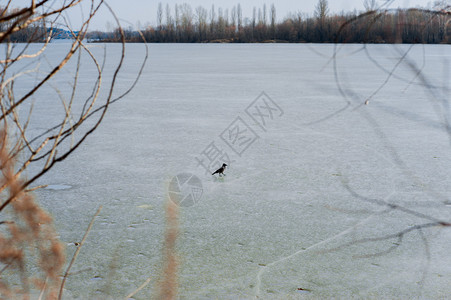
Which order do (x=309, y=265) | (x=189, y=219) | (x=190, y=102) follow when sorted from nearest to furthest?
(x=309, y=265), (x=189, y=219), (x=190, y=102)

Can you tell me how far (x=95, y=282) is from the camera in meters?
2.68

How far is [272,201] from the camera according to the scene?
13.1 feet

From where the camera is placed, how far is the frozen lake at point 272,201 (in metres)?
2.68

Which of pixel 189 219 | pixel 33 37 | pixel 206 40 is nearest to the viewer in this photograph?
pixel 33 37

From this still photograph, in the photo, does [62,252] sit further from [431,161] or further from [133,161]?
[431,161]

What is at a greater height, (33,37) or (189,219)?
(33,37)

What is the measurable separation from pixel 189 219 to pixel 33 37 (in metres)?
2.52

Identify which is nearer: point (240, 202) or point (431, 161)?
point (240, 202)

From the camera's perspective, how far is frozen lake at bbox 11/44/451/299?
8.79 ft

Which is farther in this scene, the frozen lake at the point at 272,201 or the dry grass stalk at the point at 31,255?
the frozen lake at the point at 272,201

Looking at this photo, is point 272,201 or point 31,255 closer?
point 31,255

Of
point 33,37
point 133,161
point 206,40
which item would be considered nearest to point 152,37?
point 206,40

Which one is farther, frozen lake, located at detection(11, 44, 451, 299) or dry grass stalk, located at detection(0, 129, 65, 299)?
frozen lake, located at detection(11, 44, 451, 299)

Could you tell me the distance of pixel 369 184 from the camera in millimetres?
4441
